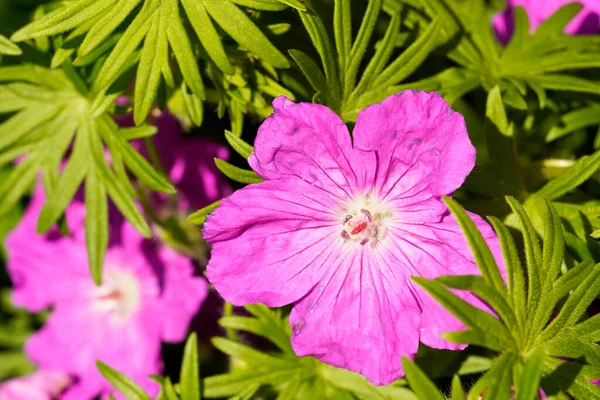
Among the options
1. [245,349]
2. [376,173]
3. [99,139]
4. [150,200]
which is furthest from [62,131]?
[376,173]

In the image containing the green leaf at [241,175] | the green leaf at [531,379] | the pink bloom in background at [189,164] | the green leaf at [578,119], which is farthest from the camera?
the pink bloom in background at [189,164]

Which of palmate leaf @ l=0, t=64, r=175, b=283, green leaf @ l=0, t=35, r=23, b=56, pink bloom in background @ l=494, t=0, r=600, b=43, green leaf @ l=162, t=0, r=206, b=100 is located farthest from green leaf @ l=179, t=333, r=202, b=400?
pink bloom in background @ l=494, t=0, r=600, b=43

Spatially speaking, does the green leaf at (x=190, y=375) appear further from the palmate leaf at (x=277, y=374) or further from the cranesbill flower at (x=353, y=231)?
the cranesbill flower at (x=353, y=231)

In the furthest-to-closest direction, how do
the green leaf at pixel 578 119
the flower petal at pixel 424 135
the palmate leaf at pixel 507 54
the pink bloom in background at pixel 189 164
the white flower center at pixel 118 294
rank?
the white flower center at pixel 118 294 → the pink bloom in background at pixel 189 164 → the green leaf at pixel 578 119 → the palmate leaf at pixel 507 54 → the flower petal at pixel 424 135

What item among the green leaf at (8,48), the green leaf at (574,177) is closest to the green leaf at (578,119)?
the green leaf at (574,177)

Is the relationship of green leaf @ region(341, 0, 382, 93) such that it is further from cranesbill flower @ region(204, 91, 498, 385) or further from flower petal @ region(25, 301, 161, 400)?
flower petal @ region(25, 301, 161, 400)

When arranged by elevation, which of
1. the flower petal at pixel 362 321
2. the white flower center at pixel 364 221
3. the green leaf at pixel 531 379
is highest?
the green leaf at pixel 531 379

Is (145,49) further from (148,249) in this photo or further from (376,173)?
(148,249)
